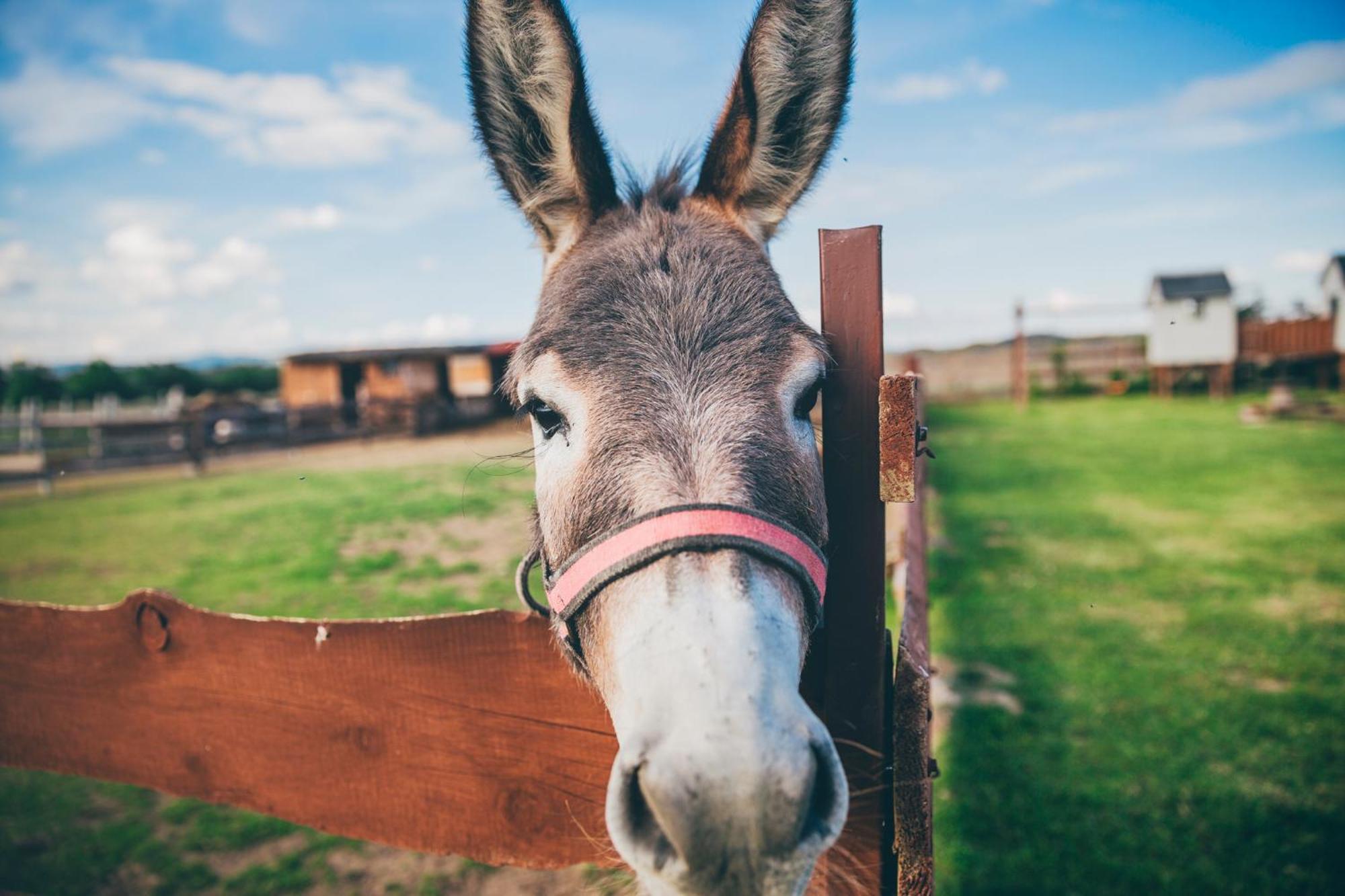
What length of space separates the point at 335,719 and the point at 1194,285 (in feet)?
141

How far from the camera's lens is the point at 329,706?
71.7 inches

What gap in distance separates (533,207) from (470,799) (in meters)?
1.76

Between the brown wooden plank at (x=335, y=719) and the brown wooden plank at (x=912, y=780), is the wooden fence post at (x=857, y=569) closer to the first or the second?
the brown wooden plank at (x=912, y=780)

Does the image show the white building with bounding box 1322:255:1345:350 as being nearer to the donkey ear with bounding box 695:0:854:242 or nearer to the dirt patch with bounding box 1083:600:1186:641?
the dirt patch with bounding box 1083:600:1186:641

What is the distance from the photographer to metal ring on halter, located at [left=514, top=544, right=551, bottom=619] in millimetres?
1673

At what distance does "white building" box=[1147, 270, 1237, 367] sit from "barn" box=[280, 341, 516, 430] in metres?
31.2

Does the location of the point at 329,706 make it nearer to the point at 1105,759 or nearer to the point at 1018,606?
the point at 1105,759

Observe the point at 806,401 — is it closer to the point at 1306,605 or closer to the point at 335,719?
the point at 335,719

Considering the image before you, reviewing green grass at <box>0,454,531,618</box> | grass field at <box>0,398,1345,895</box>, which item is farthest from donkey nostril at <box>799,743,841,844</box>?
green grass at <box>0,454,531,618</box>

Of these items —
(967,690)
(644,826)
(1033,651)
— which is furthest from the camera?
(1033,651)

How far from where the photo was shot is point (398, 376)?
117ft

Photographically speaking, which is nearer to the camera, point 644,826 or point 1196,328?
point 644,826

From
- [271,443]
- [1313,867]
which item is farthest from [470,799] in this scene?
[271,443]

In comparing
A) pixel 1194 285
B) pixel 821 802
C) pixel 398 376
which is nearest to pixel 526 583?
pixel 821 802
